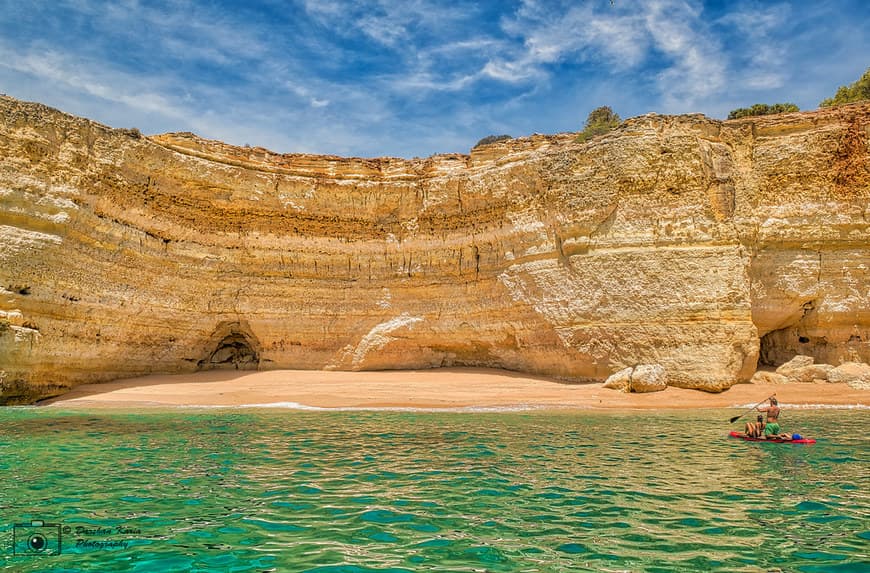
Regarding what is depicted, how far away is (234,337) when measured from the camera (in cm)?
2333

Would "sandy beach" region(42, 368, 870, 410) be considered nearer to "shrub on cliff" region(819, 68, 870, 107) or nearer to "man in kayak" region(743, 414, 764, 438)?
"man in kayak" region(743, 414, 764, 438)

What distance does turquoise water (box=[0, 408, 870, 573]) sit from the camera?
4176 mm

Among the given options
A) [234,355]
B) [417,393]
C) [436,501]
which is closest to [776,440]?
[436,501]

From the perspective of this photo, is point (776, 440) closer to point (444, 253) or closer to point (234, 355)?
point (444, 253)

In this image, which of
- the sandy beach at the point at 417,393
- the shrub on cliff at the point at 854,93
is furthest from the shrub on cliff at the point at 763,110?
the sandy beach at the point at 417,393

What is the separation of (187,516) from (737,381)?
16932 mm

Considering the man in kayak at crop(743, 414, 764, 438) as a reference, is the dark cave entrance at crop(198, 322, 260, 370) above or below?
above

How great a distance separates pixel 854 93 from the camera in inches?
987

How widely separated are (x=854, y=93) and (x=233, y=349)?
99.4 ft

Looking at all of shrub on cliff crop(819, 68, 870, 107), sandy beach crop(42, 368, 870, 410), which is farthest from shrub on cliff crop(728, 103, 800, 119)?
sandy beach crop(42, 368, 870, 410)

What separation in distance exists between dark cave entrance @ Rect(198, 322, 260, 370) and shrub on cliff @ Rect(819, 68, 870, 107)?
2737cm

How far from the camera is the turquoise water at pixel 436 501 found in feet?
13.7

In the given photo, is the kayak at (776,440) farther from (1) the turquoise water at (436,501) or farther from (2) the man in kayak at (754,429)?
(1) the turquoise water at (436,501)

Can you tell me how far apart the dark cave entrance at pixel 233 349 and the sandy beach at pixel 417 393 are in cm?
197
